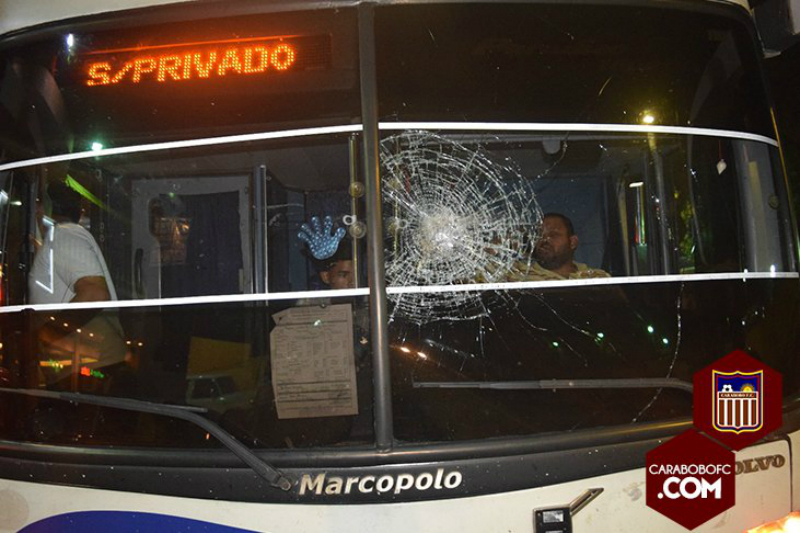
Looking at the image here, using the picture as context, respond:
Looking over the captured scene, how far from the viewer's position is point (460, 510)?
1797 mm

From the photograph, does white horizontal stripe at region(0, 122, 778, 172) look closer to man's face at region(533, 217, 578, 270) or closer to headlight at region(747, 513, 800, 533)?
man's face at region(533, 217, 578, 270)

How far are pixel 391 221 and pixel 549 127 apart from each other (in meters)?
0.59

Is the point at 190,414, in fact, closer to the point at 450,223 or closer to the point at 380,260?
the point at 380,260

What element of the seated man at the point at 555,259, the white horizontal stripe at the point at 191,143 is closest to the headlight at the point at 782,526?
the seated man at the point at 555,259

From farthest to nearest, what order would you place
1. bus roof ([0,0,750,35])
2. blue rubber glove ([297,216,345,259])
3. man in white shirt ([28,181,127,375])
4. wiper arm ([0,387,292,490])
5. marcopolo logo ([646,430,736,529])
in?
1. bus roof ([0,0,750,35])
2. man in white shirt ([28,181,127,375])
3. blue rubber glove ([297,216,345,259])
4. marcopolo logo ([646,430,736,529])
5. wiper arm ([0,387,292,490])

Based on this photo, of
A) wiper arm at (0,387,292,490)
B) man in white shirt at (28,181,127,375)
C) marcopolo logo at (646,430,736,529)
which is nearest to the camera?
wiper arm at (0,387,292,490)

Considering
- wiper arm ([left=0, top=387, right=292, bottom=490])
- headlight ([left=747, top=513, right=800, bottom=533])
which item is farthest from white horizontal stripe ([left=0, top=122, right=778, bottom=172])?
headlight ([left=747, top=513, right=800, bottom=533])

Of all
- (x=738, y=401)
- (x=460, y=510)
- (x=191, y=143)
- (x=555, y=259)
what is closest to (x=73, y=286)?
(x=191, y=143)

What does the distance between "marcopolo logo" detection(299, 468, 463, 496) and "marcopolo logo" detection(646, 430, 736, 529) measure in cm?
57

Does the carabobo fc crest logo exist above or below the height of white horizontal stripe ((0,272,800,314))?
below

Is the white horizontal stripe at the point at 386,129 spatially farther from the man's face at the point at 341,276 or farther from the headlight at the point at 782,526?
the headlight at the point at 782,526

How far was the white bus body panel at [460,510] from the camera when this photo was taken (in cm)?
179

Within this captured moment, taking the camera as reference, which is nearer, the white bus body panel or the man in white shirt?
the white bus body panel

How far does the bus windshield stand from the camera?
197 cm
